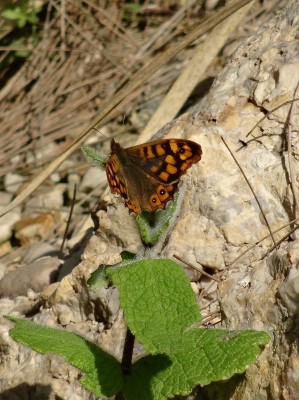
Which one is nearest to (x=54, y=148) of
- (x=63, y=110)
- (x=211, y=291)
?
(x=63, y=110)

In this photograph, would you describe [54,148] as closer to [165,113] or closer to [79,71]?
[79,71]

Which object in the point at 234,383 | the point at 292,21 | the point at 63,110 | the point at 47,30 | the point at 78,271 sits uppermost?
the point at 47,30

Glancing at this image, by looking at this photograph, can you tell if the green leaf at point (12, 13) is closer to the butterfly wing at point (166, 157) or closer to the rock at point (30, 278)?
the rock at point (30, 278)

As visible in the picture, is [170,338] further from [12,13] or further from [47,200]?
[12,13]

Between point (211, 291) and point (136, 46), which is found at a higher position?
point (136, 46)

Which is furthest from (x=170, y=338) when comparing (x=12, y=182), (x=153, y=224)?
(x=12, y=182)

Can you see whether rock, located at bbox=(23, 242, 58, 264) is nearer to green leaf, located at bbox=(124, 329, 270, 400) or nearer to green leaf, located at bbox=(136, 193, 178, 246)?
green leaf, located at bbox=(136, 193, 178, 246)

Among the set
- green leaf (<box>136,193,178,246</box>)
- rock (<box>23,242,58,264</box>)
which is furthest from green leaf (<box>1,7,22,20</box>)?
green leaf (<box>136,193,178,246</box>)
